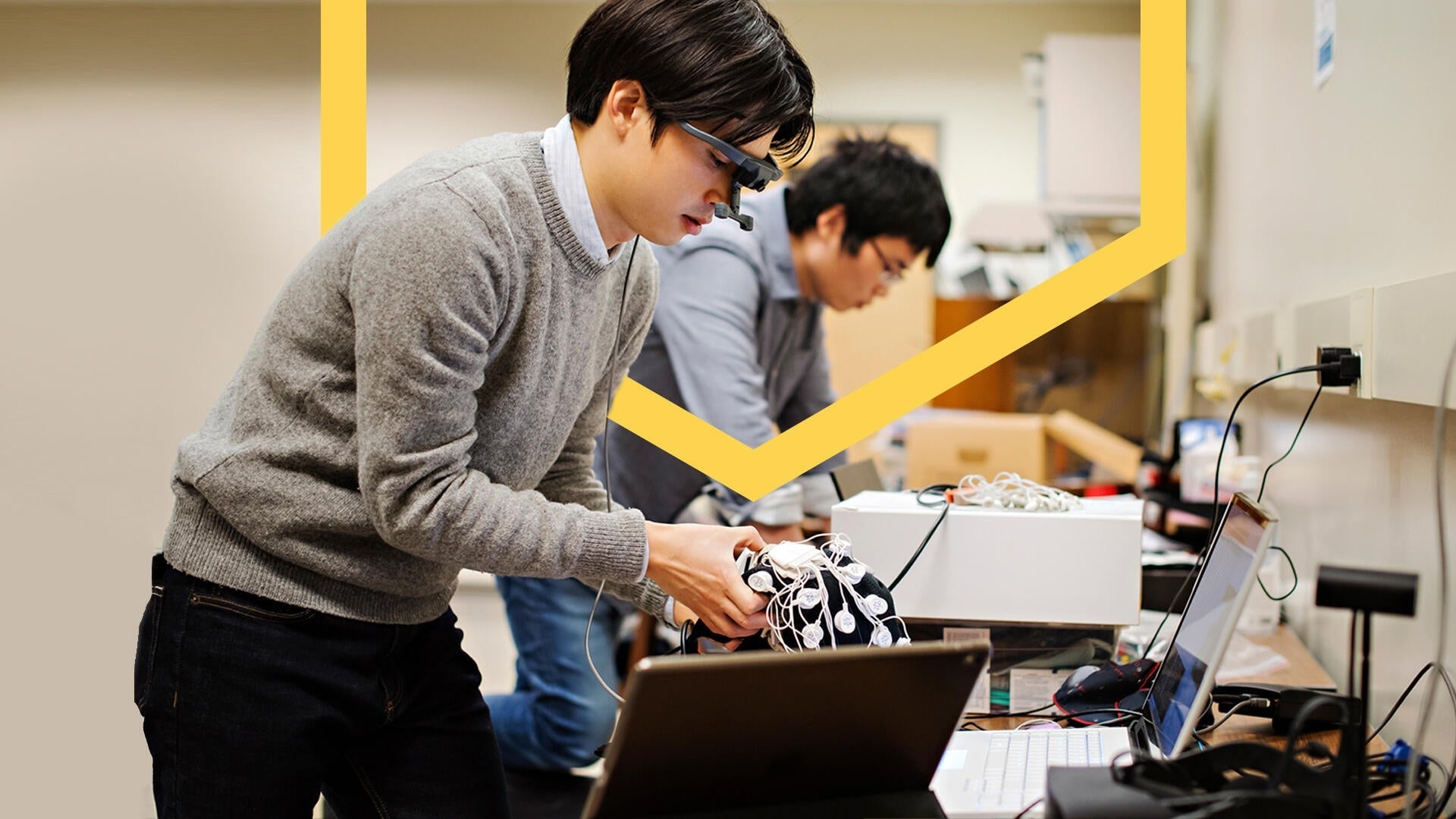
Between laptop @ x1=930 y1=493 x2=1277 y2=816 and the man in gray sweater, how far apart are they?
0.78 feet

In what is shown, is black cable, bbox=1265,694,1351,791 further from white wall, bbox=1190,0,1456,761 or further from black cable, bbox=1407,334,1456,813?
white wall, bbox=1190,0,1456,761

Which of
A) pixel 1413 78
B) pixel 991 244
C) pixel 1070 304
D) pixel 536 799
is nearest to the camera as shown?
pixel 1413 78

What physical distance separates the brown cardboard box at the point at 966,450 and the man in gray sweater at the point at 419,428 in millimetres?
1994

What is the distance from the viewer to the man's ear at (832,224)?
2023mm

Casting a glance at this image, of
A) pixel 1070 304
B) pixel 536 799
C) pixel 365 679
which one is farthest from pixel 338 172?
pixel 536 799

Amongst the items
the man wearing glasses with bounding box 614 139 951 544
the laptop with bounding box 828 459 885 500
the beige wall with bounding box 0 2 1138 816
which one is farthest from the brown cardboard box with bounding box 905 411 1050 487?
the beige wall with bounding box 0 2 1138 816

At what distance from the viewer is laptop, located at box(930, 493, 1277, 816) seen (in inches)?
33.8

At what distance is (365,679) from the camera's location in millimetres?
1070

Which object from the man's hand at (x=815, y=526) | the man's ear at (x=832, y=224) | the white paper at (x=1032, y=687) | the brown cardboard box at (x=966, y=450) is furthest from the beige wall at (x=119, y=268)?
the brown cardboard box at (x=966, y=450)

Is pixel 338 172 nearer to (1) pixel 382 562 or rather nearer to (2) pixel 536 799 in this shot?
(1) pixel 382 562

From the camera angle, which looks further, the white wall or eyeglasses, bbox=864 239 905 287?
eyeglasses, bbox=864 239 905 287

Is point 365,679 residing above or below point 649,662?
below

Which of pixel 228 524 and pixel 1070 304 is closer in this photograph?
pixel 228 524

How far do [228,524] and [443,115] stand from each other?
857 millimetres
